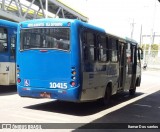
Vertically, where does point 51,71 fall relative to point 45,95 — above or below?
above

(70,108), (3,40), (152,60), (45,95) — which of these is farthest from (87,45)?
(152,60)

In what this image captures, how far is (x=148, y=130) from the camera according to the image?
352 inches

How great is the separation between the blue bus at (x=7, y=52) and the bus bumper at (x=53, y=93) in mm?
4019

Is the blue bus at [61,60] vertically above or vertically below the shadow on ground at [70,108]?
above

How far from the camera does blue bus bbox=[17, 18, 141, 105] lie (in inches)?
411

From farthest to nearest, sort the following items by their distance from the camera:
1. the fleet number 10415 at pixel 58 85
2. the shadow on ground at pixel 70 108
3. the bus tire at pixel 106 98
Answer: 1. the bus tire at pixel 106 98
2. the shadow on ground at pixel 70 108
3. the fleet number 10415 at pixel 58 85

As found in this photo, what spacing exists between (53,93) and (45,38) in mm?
1758

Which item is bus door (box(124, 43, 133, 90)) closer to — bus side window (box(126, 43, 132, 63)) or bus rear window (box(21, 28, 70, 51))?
bus side window (box(126, 43, 132, 63))

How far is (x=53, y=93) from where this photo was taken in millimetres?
10672

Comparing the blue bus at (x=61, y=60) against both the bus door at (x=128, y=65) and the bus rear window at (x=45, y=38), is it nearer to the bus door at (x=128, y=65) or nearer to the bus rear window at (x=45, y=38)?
the bus rear window at (x=45, y=38)

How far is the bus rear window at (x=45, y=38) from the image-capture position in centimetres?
1062

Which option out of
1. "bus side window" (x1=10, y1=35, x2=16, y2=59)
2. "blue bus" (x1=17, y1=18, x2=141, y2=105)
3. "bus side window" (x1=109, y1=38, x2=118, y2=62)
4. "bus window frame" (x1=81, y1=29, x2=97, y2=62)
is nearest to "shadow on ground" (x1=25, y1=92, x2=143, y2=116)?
"blue bus" (x1=17, y1=18, x2=141, y2=105)

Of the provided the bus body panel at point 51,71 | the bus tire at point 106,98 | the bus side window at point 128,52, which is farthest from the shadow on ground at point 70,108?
the bus side window at point 128,52

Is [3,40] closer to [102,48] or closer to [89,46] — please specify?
[102,48]
